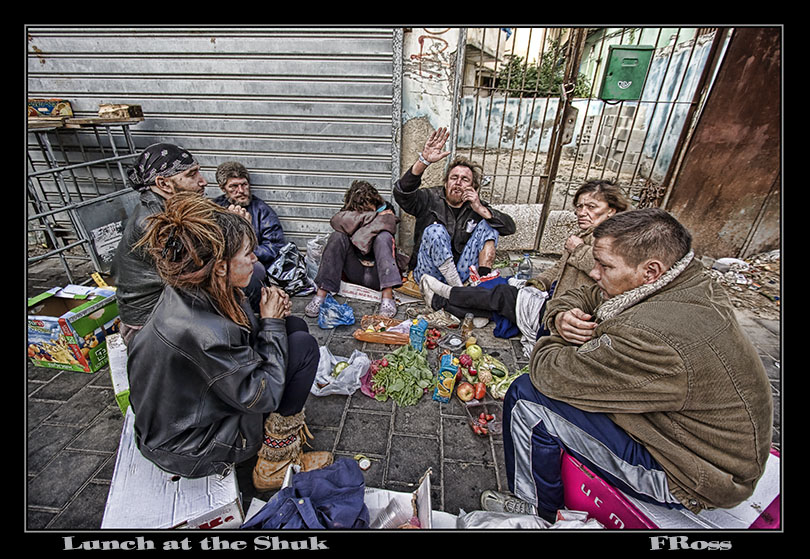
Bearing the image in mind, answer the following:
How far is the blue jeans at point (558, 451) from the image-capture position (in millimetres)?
1624

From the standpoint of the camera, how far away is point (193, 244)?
155 cm

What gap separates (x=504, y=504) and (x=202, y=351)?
1.84m

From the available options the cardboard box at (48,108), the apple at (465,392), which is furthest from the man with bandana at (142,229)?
the cardboard box at (48,108)

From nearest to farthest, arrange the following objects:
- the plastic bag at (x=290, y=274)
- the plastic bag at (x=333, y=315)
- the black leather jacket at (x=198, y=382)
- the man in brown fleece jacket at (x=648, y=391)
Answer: the man in brown fleece jacket at (x=648, y=391) < the black leather jacket at (x=198, y=382) < the plastic bag at (x=333, y=315) < the plastic bag at (x=290, y=274)

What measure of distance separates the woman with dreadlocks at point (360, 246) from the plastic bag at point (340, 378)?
42.3 inches

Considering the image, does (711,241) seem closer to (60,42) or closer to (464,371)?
(464,371)

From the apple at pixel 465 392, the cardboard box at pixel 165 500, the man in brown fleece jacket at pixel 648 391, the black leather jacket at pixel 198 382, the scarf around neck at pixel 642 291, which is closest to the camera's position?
the man in brown fleece jacket at pixel 648 391

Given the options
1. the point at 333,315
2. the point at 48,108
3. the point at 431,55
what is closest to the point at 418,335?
the point at 333,315

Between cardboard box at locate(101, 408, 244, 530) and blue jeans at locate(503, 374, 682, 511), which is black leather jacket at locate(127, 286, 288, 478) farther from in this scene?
blue jeans at locate(503, 374, 682, 511)

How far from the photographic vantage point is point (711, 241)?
5.12m

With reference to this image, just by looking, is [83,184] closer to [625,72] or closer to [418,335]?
[418,335]

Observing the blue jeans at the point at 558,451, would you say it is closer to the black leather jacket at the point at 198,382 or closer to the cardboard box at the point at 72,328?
the black leather jacket at the point at 198,382

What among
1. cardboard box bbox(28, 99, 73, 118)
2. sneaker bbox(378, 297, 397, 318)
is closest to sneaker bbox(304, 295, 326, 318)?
sneaker bbox(378, 297, 397, 318)

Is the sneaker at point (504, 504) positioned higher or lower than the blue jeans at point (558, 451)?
lower
